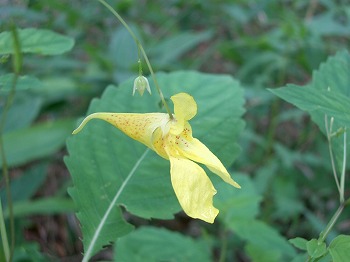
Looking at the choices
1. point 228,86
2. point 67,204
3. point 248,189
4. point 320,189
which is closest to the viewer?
point 228,86

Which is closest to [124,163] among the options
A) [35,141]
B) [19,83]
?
[19,83]

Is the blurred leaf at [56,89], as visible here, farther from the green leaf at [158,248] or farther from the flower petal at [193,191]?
the flower petal at [193,191]

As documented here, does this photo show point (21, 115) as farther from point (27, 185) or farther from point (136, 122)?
point (136, 122)

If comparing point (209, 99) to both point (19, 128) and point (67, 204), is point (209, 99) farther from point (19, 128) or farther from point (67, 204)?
point (19, 128)

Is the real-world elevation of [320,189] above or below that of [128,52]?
below

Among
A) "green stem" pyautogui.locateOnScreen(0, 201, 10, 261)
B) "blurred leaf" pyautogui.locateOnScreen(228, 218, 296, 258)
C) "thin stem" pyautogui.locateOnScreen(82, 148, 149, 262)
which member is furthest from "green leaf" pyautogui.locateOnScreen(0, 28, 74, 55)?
"blurred leaf" pyautogui.locateOnScreen(228, 218, 296, 258)

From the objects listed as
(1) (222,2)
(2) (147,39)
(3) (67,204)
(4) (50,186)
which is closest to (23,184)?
(3) (67,204)
